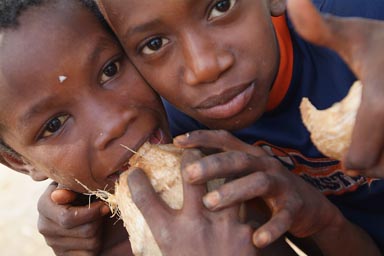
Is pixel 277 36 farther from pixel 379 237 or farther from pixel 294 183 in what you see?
pixel 379 237

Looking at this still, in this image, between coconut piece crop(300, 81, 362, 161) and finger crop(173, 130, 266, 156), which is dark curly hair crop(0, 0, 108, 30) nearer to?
finger crop(173, 130, 266, 156)

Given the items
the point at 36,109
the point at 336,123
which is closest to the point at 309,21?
the point at 336,123

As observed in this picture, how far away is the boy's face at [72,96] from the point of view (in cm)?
130

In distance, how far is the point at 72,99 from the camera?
4.35 feet

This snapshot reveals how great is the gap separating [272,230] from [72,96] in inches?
25.0

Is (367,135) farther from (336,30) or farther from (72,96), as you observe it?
(72,96)

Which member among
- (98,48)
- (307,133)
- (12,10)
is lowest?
(307,133)

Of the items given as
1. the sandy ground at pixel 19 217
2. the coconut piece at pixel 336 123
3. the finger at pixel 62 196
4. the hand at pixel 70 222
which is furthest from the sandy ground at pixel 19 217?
the coconut piece at pixel 336 123

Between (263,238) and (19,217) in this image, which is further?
(19,217)

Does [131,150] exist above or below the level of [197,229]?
above

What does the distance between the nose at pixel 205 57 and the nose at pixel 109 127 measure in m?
0.23

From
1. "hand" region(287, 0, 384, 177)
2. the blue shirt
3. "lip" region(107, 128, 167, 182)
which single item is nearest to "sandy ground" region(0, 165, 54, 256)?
"lip" region(107, 128, 167, 182)

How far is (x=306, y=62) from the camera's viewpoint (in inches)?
62.4

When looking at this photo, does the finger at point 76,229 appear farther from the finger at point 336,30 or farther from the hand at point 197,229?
the finger at point 336,30
